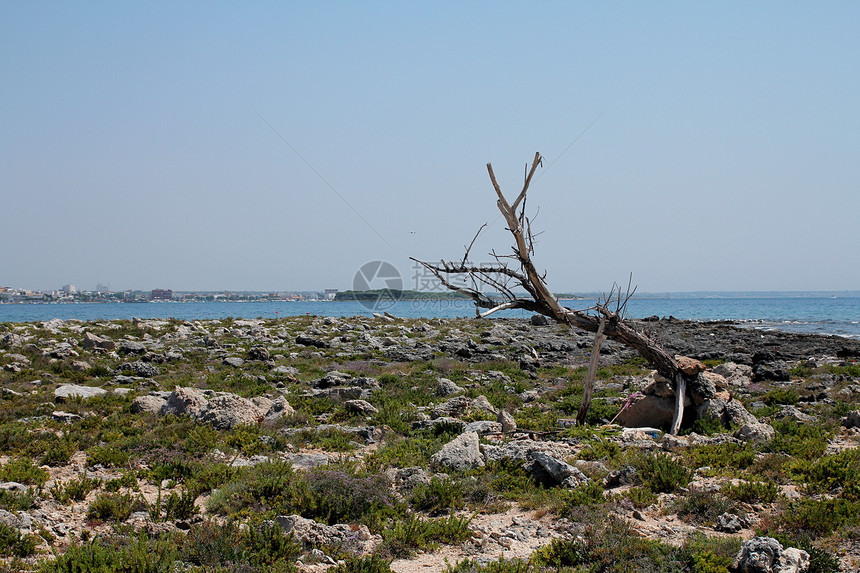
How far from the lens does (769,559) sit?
18.5 ft

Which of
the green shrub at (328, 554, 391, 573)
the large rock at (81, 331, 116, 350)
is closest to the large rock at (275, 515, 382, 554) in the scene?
the green shrub at (328, 554, 391, 573)

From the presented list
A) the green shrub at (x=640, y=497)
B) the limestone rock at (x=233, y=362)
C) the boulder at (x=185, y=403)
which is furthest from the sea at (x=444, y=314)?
the green shrub at (x=640, y=497)

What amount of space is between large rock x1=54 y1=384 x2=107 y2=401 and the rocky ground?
0.08 m

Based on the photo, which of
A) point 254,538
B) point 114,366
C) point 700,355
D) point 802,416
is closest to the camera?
point 254,538

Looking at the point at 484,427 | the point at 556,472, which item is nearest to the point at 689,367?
the point at 484,427

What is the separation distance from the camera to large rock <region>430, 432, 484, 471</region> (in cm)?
965

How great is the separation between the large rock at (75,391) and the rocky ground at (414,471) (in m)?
0.08

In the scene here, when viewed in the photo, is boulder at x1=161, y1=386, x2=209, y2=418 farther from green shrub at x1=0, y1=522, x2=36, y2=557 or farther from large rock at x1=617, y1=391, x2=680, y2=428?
large rock at x1=617, y1=391, x2=680, y2=428

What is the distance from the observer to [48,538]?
6613mm

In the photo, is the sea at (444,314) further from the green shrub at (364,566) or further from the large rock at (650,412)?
the green shrub at (364,566)

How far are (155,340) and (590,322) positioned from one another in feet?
67.5

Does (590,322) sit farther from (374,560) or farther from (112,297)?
(112,297)

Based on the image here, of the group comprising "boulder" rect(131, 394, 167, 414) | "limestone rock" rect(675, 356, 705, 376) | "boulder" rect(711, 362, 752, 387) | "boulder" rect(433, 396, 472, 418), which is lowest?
"boulder" rect(433, 396, 472, 418)

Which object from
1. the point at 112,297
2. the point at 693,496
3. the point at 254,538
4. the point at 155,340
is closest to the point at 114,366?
the point at 155,340
